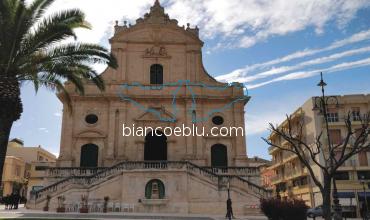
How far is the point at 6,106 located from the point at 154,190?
12.7m

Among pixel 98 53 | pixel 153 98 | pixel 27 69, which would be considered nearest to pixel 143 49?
pixel 153 98

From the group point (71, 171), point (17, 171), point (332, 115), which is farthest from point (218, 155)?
point (17, 171)

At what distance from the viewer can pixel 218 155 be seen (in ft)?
102

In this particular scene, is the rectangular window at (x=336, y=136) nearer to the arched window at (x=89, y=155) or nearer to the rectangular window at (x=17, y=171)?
the arched window at (x=89, y=155)

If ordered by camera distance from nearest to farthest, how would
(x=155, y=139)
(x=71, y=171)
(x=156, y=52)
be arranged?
1. (x=71, y=171)
2. (x=155, y=139)
3. (x=156, y=52)

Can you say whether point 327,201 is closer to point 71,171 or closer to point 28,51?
point 28,51

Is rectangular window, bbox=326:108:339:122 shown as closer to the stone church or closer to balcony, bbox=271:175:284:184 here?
the stone church

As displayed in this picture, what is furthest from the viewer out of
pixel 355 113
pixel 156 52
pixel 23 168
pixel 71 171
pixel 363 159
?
pixel 23 168

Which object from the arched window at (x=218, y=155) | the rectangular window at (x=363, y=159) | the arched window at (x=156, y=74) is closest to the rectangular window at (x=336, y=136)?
the rectangular window at (x=363, y=159)

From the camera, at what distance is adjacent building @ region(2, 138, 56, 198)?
1939 inches

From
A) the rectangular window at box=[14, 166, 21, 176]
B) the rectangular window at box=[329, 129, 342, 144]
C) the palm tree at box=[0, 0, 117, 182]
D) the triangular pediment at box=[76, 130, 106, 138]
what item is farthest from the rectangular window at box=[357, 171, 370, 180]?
the rectangular window at box=[14, 166, 21, 176]

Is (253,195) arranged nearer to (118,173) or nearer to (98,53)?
(118,173)

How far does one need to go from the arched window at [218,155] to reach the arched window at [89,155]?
8960 mm

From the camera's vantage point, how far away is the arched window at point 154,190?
2519 centimetres
